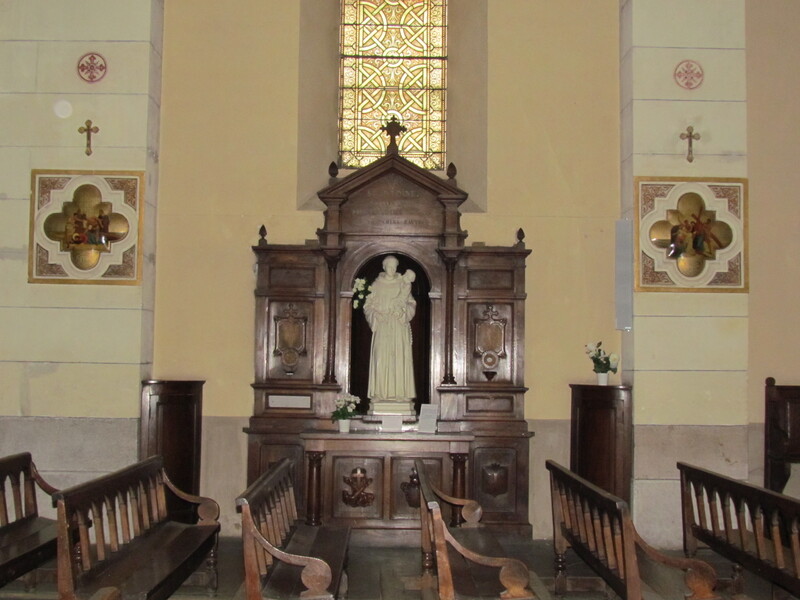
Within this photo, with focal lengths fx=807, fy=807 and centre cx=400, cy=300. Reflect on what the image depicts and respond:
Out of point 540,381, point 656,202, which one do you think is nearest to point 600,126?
point 656,202

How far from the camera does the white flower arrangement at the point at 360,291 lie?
22.4ft

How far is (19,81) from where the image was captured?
6547 millimetres

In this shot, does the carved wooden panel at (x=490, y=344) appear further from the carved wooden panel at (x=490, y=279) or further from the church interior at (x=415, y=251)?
the carved wooden panel at (x=490, y=279)

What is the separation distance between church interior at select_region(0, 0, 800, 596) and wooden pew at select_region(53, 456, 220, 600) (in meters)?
1.50

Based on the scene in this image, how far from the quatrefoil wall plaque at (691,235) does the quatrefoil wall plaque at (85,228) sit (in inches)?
163

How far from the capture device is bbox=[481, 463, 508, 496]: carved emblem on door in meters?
6.69

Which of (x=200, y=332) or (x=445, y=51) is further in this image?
(x=445, y=51)

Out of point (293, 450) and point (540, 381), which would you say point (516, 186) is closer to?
point (540, 381)

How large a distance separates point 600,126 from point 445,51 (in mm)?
1740

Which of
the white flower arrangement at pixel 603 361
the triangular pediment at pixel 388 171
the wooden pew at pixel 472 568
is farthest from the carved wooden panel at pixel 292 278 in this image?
the wooden pew at pixel 472 568

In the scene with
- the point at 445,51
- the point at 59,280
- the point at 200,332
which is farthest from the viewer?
the point at 445,51

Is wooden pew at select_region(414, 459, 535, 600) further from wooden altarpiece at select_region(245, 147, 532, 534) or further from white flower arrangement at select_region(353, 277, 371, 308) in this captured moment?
white flower arrangement at select_region(353, 277, 371, 308)

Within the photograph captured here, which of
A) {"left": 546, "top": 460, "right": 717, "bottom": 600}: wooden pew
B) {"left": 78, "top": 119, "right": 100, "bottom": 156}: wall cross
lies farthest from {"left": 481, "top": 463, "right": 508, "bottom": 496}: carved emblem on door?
{"left": 78, "top": 119, "right": 100, "bottom": 156}: wall cross

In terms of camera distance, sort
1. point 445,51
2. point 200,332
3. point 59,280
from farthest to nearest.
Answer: point 445,51, point 200,332, point 59,280
